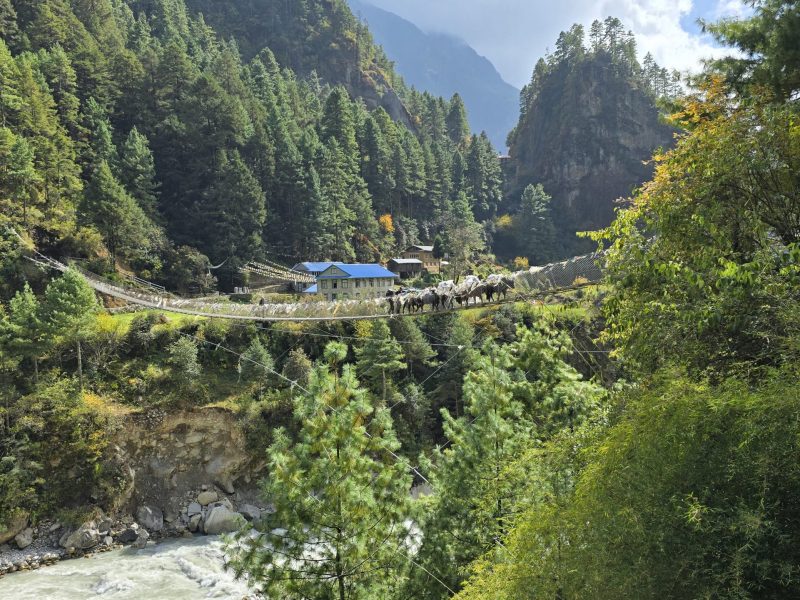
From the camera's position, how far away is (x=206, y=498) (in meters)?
18.4

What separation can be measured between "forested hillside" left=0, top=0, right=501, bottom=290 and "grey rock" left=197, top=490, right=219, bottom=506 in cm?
1414

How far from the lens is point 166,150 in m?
36.8

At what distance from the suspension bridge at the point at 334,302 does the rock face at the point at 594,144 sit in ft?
133

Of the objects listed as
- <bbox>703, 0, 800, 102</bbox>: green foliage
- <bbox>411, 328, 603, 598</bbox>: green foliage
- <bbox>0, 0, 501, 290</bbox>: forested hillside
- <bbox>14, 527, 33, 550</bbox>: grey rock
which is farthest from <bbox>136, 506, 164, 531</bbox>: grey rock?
<bbox>703, 0, 800, 102</bbox>: green foliage

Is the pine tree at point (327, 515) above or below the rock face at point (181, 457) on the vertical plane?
above

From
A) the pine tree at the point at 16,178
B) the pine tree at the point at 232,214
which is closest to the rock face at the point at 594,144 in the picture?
the pine tree at the point at 232,214

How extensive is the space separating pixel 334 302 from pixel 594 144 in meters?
55.6

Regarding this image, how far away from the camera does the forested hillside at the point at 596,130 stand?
61125 millimetres

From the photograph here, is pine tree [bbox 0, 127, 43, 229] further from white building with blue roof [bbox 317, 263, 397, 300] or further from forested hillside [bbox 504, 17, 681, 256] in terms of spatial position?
forested hillside [bbox 504, 17, 681, 256]

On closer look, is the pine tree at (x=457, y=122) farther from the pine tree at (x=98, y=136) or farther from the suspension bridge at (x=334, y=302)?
the pine tree at (x=98, y=136)

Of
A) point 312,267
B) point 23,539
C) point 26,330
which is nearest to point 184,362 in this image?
point 26,330

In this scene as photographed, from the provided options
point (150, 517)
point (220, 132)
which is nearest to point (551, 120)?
point (220, 132)

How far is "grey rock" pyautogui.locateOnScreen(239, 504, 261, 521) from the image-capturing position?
18172 mm

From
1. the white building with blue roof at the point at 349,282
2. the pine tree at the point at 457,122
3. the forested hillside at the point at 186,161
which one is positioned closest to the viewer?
the forested hillside at the point at 186,161
